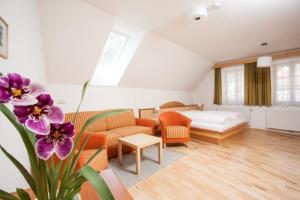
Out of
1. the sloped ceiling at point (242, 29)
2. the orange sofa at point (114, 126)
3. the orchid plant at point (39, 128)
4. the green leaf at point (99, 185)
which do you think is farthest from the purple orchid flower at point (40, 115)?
the sloped ceiling at point (242, 29)

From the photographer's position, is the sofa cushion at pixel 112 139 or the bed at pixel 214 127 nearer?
the sofa cushion at pixel 112 139

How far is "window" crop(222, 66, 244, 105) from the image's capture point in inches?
205

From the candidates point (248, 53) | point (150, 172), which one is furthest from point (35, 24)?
point (248, 53)

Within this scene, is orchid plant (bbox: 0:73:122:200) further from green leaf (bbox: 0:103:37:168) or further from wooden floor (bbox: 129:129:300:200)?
wooden floor (bbox: 129:129:300:200)

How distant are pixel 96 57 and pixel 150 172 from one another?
243cm

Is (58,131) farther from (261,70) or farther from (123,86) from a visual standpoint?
(261,70)

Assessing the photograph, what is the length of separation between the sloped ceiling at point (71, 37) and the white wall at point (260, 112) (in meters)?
4.73

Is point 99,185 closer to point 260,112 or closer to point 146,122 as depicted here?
point 146,122

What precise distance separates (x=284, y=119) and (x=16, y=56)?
6.20 metres

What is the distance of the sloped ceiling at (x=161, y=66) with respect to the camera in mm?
3498

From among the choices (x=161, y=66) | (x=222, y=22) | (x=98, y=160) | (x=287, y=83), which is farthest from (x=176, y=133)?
(x=287, y=83)

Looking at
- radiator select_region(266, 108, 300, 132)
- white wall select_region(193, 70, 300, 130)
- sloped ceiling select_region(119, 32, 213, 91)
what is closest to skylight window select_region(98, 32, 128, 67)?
sloped ceiling select_region(119, 32, 213, 91)

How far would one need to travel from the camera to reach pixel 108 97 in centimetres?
366

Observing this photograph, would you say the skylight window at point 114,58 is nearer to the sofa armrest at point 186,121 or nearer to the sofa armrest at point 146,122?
the sofa armrest at point 146,122
